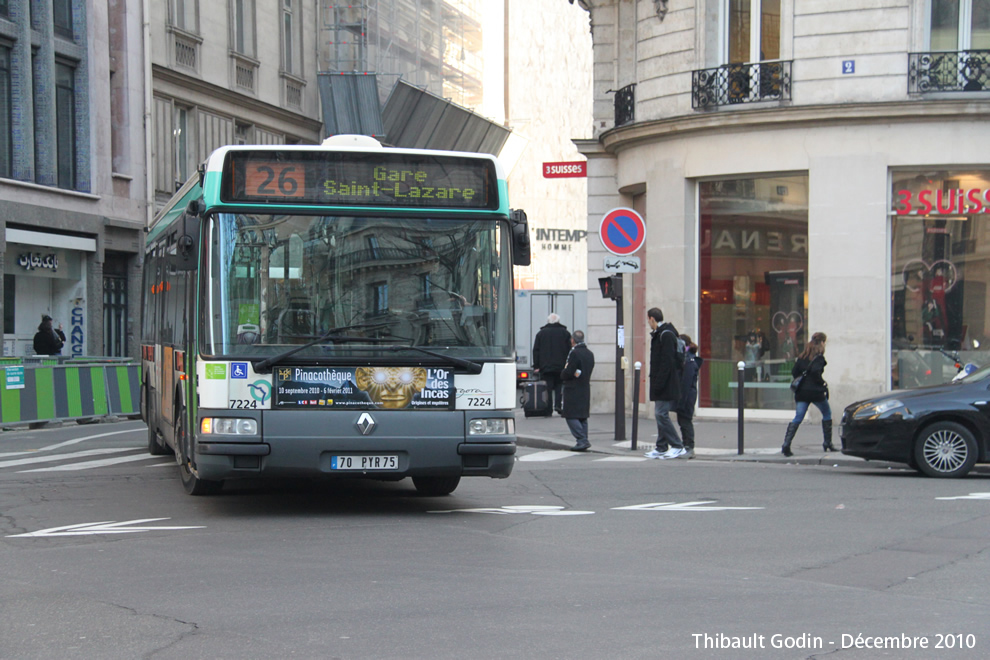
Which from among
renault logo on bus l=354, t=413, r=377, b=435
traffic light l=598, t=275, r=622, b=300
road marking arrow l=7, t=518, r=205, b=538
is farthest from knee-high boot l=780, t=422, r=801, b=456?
road marking arrow l=7, t=518, r=205, b=538

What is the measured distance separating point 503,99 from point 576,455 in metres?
40.2

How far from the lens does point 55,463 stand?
14219 millimetres

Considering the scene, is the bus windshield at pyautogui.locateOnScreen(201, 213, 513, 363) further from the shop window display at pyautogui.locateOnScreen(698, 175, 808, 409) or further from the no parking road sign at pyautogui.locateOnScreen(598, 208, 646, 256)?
the shop window display at pyautogui.locateOnScreen(698, 175, 808, 409)

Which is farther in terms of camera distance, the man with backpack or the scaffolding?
the scaffolding

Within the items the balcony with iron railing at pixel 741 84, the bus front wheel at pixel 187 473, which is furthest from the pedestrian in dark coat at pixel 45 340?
the bus front wheel at pixel 187 473

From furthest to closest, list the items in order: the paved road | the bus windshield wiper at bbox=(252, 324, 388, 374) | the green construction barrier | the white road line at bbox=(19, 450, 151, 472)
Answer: the green construction barrier, the white road line at bbox=(19, 450, 151, 472), the bus windshield wiper at bbox=(252, 324, 388, 374), the paved road

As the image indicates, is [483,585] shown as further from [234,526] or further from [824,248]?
[824,248]

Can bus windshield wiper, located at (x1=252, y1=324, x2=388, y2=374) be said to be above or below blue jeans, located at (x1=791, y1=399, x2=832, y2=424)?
above

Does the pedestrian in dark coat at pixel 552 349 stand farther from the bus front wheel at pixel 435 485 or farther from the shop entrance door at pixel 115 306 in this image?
the shop entrance door at pixel 115 306

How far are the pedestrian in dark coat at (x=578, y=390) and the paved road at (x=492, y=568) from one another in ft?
12.3

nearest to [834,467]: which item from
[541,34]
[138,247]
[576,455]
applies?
[576,455]

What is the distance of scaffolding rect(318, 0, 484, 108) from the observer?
40281 mm

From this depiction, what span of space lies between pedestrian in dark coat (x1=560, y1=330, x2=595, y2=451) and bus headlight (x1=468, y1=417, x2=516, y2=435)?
656 centimetres

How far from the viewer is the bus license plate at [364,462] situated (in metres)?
9.12
